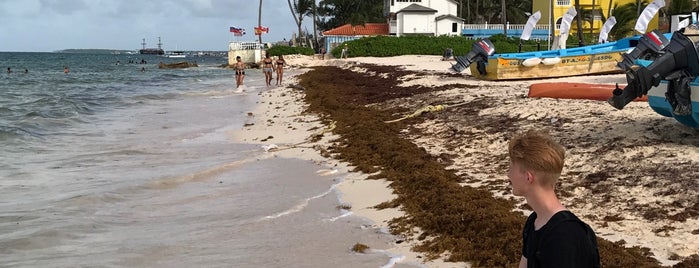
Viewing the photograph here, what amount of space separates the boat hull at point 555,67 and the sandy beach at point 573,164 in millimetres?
5492

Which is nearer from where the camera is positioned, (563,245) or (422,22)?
(563,245)

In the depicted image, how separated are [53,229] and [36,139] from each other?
31.1 feet

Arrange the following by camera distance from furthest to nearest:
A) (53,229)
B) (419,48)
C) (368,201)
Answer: (419,48), (368,201), (53,229)

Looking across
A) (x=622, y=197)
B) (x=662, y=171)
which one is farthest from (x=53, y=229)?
(x=662, y=171)

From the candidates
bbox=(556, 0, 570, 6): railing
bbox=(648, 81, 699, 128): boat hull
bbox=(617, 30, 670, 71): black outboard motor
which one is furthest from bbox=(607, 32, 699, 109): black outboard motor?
bbox=(556, 0, 570, 6): railing

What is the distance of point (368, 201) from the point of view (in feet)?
25.3

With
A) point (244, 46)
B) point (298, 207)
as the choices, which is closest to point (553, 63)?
point (298, 207)

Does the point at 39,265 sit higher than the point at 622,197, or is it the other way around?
the point at 622,197

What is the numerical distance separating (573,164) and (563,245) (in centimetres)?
557

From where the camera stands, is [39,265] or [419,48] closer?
[39,265]

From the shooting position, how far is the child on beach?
2.28 m

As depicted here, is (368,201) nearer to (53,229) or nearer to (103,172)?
(53,229)

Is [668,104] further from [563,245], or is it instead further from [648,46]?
[648,46]

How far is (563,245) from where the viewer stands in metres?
2.26
